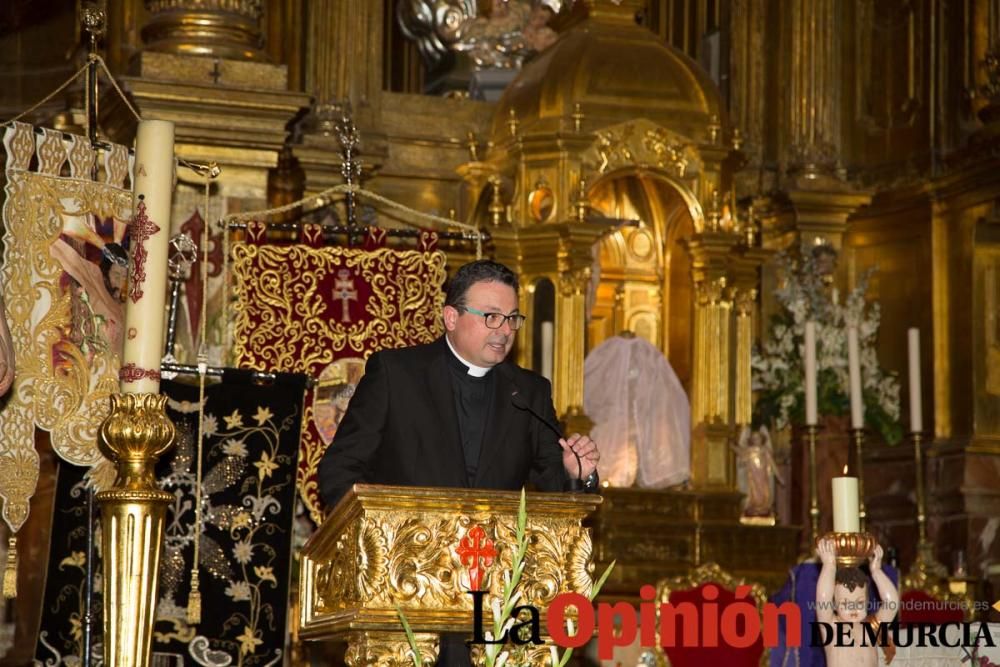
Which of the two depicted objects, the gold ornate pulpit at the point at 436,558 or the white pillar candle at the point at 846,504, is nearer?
the gold ornate pulpit at the point at 436,558

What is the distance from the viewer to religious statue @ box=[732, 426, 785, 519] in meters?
8.98

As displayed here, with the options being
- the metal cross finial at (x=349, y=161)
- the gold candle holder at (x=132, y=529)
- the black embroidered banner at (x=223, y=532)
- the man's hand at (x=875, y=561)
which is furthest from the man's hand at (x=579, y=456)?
the metal cross finial at (x=349, y=161)

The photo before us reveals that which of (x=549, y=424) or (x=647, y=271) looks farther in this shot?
(x=647, y=271)

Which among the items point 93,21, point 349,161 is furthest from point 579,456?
point 349,161

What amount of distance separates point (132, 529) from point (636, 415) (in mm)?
4106

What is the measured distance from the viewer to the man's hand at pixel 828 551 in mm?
5436

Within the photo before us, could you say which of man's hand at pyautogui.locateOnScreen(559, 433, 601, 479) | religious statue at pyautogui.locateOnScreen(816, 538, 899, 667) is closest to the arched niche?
religious statue at pyautogui.locateOnScreen(816, 538, 899, 667)

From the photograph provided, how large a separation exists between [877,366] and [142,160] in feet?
17.6

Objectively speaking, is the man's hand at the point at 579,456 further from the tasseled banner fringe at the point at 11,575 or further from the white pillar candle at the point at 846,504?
the tasseled banner fringe at the point at 11,575

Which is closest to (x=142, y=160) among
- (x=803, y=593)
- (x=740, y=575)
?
(x=803, y=593)

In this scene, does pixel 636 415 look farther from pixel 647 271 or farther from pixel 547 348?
pixel 647 271

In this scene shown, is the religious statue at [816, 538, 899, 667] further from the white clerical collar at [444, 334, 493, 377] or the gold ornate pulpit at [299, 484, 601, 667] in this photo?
the gold ornate pulpit at [299, 484, 601, 667]

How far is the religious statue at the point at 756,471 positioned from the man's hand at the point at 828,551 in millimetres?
3378

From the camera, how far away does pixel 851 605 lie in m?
5.66
